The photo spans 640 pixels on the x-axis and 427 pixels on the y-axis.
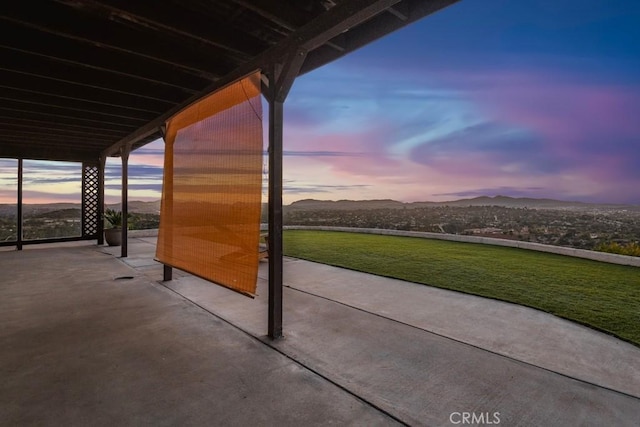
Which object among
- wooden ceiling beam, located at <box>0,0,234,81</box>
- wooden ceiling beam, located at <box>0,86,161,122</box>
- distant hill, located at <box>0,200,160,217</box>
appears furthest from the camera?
distant hill, located at <box>0,200,160,217</box>

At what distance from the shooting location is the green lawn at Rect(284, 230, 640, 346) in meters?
3.47

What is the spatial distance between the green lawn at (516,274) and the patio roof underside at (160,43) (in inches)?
136

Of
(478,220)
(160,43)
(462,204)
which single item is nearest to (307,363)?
(160,43)

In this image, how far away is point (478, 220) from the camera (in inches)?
414

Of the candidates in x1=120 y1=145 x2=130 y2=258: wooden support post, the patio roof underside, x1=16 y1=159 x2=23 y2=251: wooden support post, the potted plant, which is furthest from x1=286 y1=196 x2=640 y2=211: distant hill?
the patio roof underside

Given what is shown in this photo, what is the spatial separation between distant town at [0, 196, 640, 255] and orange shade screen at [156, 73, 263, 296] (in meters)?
2.11

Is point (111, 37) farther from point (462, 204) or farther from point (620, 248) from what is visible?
point (462, 204)

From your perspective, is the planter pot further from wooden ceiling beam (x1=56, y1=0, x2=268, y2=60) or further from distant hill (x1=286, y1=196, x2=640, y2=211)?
wooden ceiling beam (x1=56, y1=0, x2=268, y2=60)

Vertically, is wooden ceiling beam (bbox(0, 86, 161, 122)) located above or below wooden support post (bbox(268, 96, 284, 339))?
above

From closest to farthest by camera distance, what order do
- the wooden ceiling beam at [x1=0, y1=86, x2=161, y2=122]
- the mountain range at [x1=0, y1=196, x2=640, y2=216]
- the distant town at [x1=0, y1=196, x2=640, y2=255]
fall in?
the wooden ceiling beam at [x1=0, y1=86, x2=161, y2=122], the distant town at [x1=0, y1=196, x2=640, y2=255], the mountain range at [x1=0, y1=196, x2=640, y2=216]

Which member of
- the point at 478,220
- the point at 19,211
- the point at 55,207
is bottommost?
the point at 478,220

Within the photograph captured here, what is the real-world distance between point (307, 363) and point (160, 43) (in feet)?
10.1

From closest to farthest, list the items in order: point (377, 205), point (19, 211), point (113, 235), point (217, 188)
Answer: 1. point (217, 188)
2. point (19, 211)
3. point (113, 235)
4. point (377, 205)

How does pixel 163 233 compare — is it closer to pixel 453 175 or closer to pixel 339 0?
pixel 339 0
